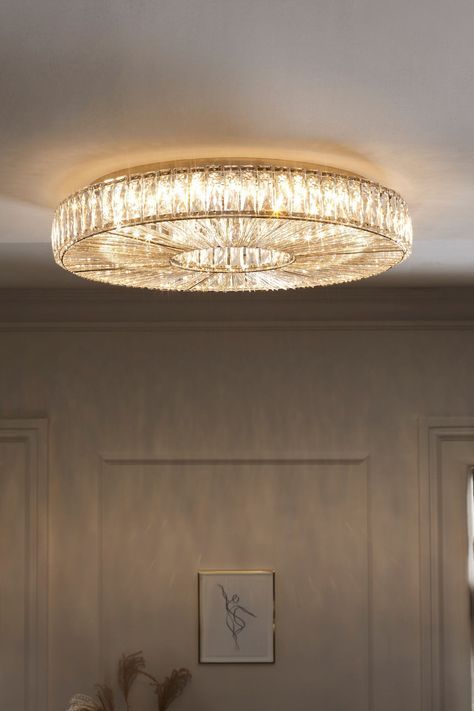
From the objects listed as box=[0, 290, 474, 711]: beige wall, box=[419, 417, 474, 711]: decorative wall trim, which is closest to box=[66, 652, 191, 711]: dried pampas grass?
box=[0, 290, 474, 711]: beige wall

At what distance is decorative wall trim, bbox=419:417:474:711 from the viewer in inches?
146

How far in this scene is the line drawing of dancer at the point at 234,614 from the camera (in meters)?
3.70

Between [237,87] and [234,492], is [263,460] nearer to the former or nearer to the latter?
[234,492]

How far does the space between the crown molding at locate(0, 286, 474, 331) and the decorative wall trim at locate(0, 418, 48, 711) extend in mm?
439

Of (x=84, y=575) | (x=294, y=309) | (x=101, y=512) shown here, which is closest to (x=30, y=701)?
(x=84, y=575)

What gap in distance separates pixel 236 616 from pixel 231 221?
233cm

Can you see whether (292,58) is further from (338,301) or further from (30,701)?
(30,701)

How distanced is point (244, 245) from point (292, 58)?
68 centimetres

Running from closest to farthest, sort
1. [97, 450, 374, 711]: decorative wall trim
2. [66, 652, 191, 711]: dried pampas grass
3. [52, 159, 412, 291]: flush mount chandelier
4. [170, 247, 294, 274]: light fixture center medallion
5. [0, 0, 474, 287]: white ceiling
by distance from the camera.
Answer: [0, 0, 474, 287]: white ceiling
[52, 159, 412, 291]: flush mount chandelier
[170, 247, 294, 274]: light fixture center medallion
[66, 652, 191, 711]: dried pampas grass
[97, 450, 374, 711]: decorative wall trim

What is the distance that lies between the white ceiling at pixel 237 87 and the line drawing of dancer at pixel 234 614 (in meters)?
2.17

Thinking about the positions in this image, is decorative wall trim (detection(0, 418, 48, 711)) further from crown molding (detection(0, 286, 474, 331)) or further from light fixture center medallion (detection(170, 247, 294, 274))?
light fixture center medallion (detection(170, 247, 294, 274))

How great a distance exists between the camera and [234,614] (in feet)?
12.1

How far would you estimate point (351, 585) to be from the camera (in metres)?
3.72

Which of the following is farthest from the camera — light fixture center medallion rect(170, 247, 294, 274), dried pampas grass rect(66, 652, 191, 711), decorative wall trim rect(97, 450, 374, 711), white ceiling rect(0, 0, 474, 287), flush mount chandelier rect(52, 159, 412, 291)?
decorative wall trim rect(97, 450, 374, 711)
